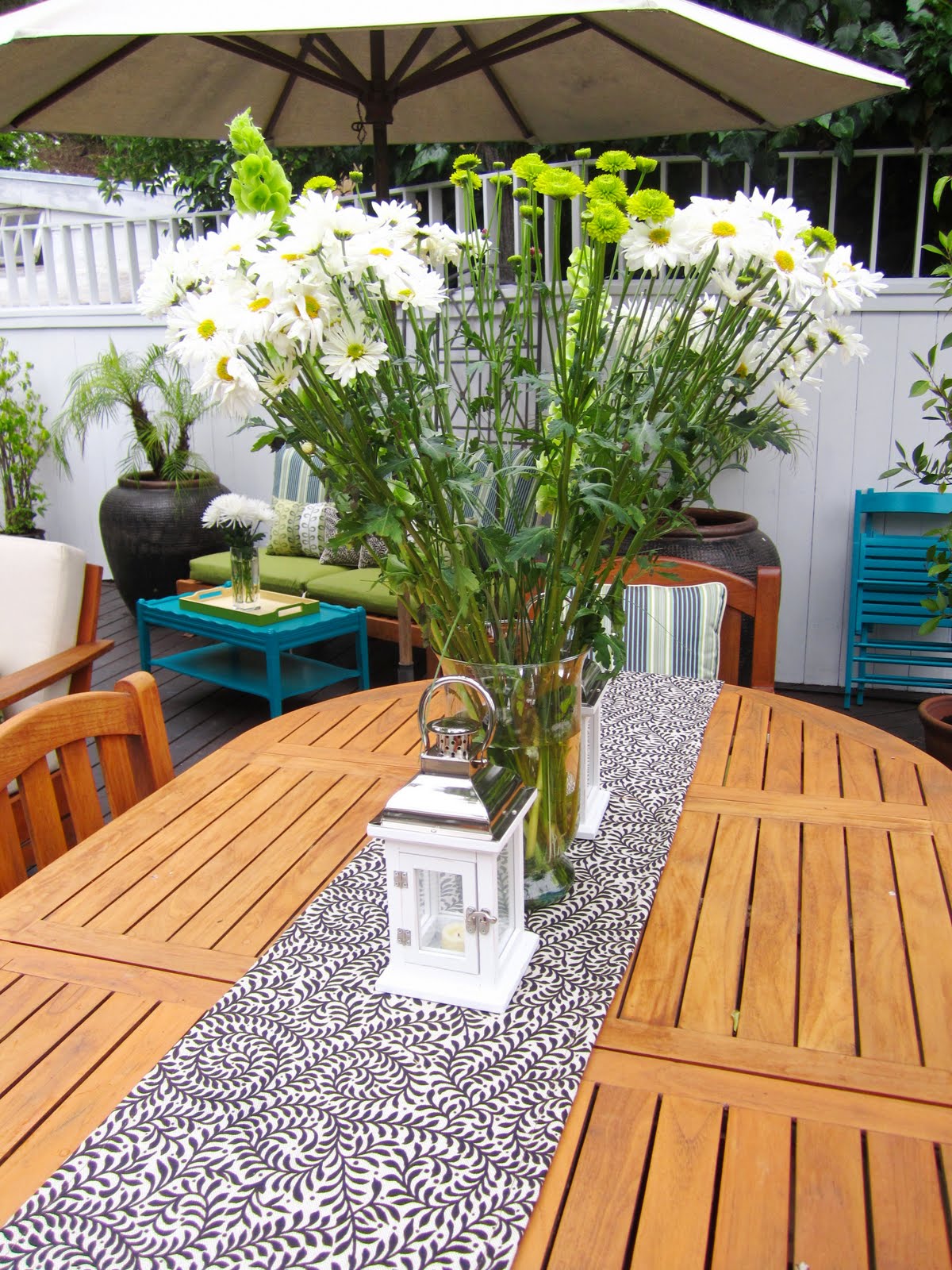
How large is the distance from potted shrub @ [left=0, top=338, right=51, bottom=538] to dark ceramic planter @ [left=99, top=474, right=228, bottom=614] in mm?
959

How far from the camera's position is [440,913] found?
1.12m

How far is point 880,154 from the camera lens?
13.3 ft

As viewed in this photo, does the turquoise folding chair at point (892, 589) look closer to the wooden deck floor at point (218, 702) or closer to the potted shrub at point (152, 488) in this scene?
the wooden deck floor at point (218, 702)

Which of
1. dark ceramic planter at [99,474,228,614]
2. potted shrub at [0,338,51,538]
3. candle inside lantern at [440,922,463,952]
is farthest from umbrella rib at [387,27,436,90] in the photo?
potted shrub at [0,338,51,538]

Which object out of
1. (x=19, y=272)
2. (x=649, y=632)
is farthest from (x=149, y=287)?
(x=19, y=272)

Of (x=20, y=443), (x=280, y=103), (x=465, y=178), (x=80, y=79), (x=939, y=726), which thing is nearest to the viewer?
(x=465, y=178)

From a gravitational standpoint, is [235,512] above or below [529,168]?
below

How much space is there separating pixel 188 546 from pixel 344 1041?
14.8 ft

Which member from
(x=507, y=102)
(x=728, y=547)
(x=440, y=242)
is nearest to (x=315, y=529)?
(x=728, y=547)

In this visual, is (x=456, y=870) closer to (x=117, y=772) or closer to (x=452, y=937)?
(x=452, y=937)

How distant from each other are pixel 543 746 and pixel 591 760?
1.00 feet

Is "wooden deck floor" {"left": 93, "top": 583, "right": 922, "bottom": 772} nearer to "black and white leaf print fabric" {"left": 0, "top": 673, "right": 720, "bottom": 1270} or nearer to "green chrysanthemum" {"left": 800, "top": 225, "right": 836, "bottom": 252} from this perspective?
"black and white leaf print fabric" {"left": 0, "top": 673, "right": 720, "bottom": 1270}

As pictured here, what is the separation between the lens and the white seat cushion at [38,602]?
268 centimetres

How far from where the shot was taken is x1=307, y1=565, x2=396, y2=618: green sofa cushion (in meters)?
4.21
